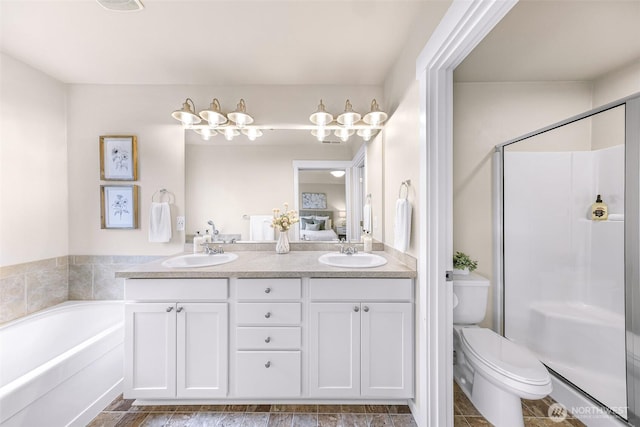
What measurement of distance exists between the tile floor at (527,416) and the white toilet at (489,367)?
54mm

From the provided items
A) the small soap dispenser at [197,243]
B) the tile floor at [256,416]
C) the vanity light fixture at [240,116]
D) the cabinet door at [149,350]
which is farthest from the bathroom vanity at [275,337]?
the vanity light fixture at [240,116]

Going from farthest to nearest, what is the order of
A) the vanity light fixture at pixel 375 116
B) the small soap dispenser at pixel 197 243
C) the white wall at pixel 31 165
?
the small soap dispenser at pixel 197 243, the vanity light fixture at pixel 375 116, the white wall at pixel 31 165

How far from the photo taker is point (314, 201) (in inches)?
85.7

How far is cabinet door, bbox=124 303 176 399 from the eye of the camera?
1498 millimetres

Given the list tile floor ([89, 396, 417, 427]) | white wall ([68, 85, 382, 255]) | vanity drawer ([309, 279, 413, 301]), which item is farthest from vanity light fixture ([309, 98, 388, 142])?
tile floor ([89, 396, 417, 427])

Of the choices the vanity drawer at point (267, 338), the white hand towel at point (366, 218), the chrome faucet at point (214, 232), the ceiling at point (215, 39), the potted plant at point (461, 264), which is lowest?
the vanity drawer at point (267, 338)

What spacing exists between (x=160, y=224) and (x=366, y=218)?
1774 mm

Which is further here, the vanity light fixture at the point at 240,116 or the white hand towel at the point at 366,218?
the white hand towel at the point at 366,218

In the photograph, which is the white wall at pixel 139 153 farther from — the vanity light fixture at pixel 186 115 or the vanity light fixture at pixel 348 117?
the vanity light fixture at pixel 348 117

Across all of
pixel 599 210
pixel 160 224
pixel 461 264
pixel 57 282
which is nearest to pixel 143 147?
pixel 160 224

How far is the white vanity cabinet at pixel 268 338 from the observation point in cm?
150

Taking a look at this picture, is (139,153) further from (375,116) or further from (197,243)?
(375,116)

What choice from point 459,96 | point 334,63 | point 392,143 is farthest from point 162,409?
point 459,96

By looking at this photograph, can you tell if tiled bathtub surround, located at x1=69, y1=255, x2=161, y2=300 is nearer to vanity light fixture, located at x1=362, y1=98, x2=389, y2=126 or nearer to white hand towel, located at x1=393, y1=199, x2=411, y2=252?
white hand towel, located at x1=393, y1=199, x2=411, y2=252
